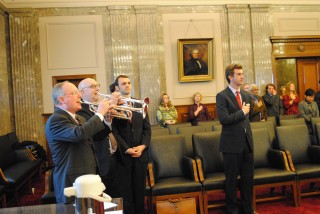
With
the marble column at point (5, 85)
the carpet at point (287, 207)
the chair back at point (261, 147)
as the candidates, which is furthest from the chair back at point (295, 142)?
the marble column at point (5, 85)

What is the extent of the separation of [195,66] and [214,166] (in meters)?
4.38

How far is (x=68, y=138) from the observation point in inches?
82.0

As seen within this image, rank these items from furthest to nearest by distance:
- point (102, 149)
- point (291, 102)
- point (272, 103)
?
point (291, 102) < point (272, 103) < point (102, 149)

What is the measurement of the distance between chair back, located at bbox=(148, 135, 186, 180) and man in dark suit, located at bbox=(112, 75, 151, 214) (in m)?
0.77

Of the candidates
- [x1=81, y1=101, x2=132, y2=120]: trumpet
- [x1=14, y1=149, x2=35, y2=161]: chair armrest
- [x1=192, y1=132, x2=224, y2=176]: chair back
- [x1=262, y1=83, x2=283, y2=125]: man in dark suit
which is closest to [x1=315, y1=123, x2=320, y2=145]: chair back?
[x1=192, y1=132, x2=224, y2=176]: chair back

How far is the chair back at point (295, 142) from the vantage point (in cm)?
414

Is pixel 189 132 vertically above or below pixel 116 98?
below

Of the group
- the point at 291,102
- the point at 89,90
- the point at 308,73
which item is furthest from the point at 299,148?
the point at 308,73

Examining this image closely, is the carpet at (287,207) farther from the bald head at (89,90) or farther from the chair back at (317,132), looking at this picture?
the bald head at (89,90)

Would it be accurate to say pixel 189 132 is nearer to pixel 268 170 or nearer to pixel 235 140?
pixel 268 170

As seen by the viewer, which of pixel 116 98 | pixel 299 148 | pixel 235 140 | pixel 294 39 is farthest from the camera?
pixel 294 39

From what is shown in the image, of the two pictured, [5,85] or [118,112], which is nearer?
[118,112]

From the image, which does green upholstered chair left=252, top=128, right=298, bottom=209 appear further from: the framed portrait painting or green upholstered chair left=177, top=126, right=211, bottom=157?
the framed portrait painting

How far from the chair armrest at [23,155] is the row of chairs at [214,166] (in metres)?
2.77
